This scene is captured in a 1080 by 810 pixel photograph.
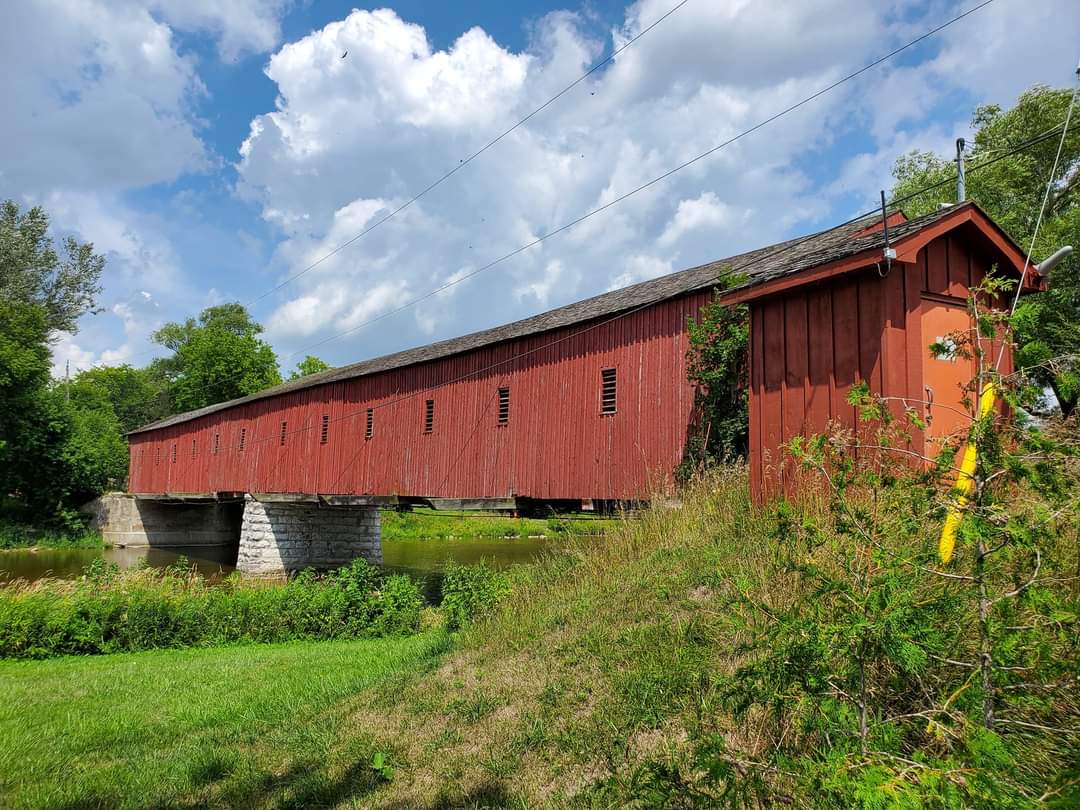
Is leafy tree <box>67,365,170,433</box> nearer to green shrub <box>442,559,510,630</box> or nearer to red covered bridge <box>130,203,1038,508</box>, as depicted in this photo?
red covered bridge <box>130,203,1038,508</box>

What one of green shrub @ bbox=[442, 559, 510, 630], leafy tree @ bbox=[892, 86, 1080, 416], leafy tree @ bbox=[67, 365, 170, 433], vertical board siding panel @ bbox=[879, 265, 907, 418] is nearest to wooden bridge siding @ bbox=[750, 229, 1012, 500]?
vertical board siding panel @ bbox=[879, 265, 907, 418]

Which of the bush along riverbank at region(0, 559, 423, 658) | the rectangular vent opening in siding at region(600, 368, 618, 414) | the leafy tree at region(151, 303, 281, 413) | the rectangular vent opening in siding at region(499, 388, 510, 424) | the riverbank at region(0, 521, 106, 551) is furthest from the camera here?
the leafy tree at region(151, 303, 281, 413)

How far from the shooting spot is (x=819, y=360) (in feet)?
25.1

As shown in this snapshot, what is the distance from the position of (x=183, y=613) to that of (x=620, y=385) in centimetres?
797

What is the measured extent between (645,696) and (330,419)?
58.6 feet

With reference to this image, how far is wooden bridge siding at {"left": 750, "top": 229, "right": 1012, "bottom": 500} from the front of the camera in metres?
7.15

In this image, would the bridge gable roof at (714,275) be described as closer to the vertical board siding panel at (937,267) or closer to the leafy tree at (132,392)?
the vertical board siding panel at (937,267)

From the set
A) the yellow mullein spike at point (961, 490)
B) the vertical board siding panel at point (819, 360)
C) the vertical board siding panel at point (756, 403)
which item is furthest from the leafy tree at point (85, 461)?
the yellow mullein spike at point (961, 490)

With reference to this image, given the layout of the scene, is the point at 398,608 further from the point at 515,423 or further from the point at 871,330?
the point at 871,330

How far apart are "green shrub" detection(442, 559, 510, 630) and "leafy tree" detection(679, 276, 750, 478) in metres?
3.27

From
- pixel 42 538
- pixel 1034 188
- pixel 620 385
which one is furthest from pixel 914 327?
pixel 42 538

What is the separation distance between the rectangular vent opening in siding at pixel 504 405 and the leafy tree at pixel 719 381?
4.67 m

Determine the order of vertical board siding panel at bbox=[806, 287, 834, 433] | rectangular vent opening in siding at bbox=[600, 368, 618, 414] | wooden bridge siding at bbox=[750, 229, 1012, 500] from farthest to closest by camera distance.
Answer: rectangular vent opening in siding at bbox=[600, 368, 618, 414] → vertical board siding panel at bbox=[806, 287, 834, 433] → wooden bridge siding at bbox=[750, 229, 1012, 500]

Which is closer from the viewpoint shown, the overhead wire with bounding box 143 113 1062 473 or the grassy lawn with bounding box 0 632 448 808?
the grassy lawn with bounding box 0 632 448 808
